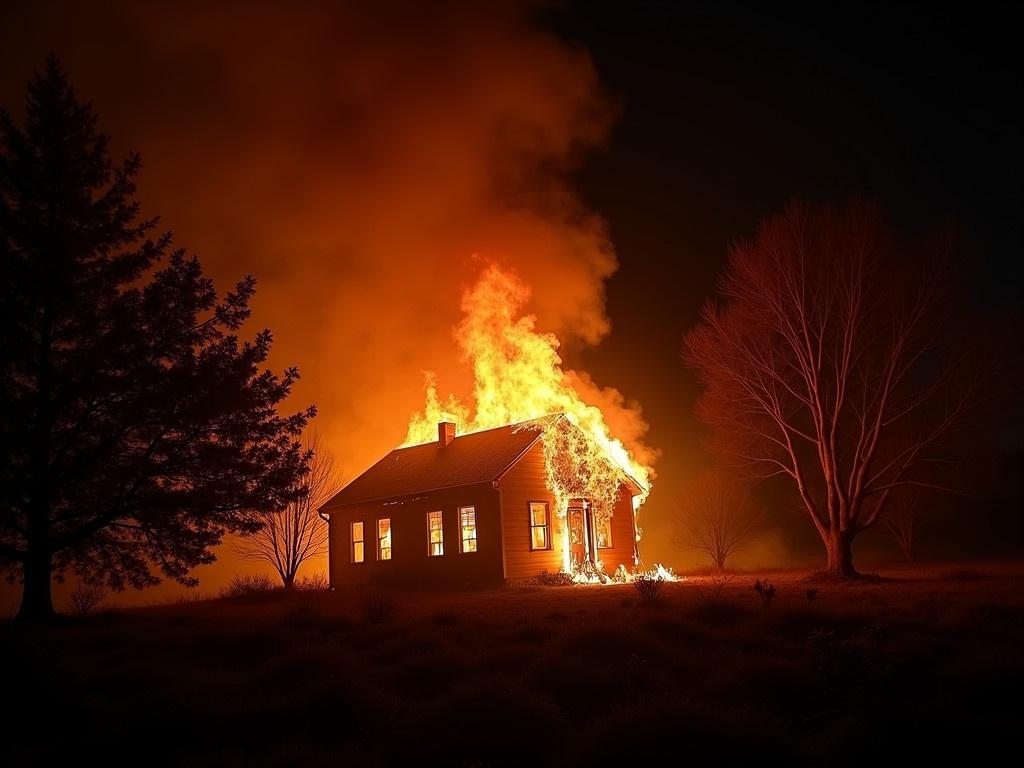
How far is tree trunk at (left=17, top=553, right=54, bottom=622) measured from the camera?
15820 mm

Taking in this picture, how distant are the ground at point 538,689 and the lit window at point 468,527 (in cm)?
1305

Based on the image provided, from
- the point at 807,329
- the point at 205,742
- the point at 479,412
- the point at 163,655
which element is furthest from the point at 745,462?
the point at 205,742

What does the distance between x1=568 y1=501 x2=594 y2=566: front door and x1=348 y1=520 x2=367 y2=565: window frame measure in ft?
27.4

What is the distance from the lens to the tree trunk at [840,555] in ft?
69.9

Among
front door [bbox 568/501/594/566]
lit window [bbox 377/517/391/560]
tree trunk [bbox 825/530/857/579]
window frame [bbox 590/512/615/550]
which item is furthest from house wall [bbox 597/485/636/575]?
tree trunk [bbox 825/530/857/579]

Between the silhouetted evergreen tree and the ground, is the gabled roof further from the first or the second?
the ground

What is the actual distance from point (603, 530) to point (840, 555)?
943cm

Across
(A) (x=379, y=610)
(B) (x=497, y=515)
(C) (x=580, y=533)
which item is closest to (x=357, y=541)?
(B) (x=497, y=515)

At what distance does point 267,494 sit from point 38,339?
5919mm

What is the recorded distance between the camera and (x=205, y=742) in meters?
6.91

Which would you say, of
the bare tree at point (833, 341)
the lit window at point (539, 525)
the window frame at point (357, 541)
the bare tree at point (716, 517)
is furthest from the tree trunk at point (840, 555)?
the window frame at point (357, 541)

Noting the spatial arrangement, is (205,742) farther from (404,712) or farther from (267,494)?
(267,494)

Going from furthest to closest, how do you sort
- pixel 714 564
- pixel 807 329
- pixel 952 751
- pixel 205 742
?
pixel 714 564, pixel 807 329, pixel 205 742, pixel 952 751

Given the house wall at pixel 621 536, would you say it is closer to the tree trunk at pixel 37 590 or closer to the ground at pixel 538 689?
the ground at pixel 538 689
